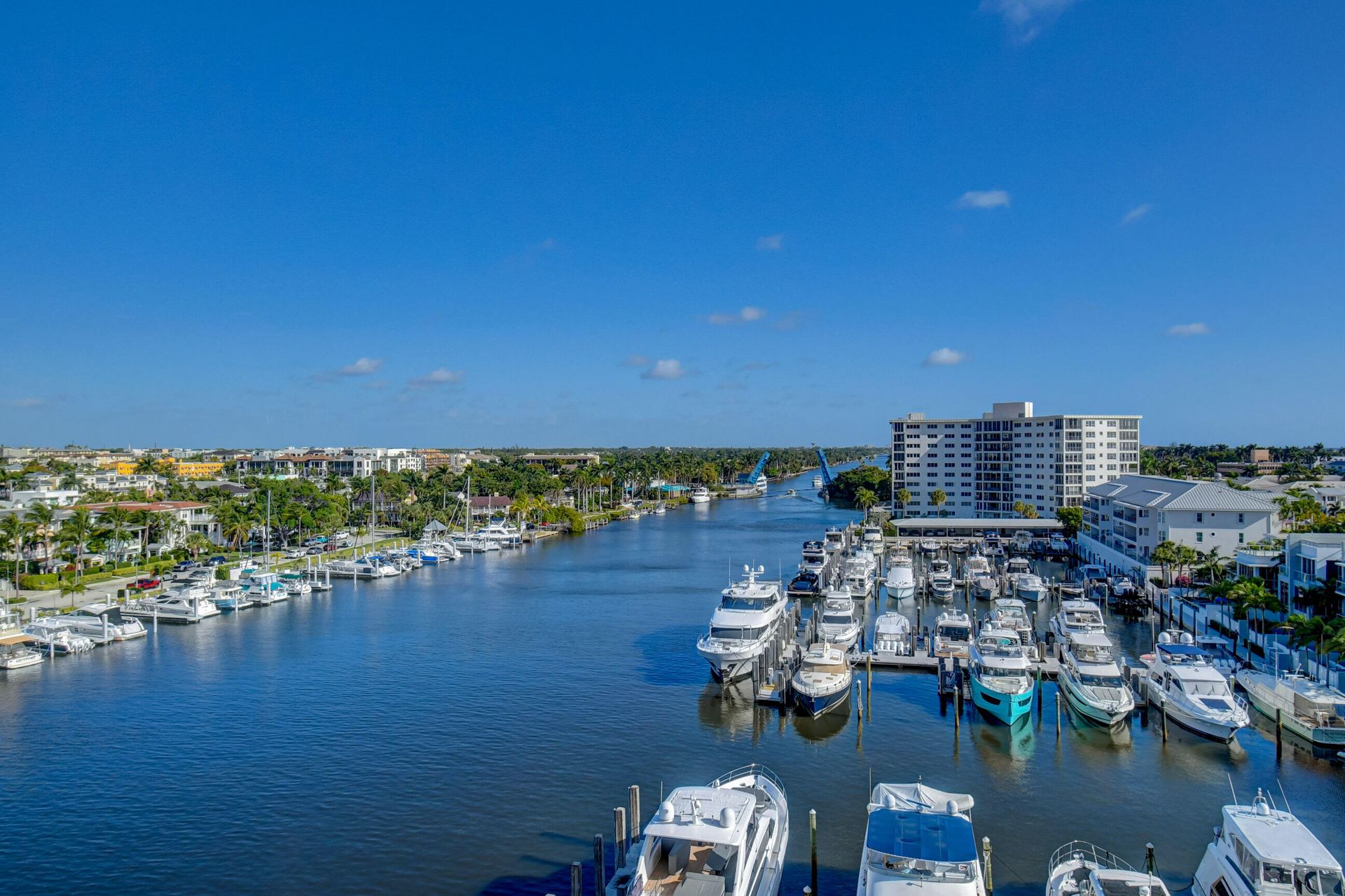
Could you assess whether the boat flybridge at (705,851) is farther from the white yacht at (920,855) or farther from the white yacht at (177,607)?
the white yacht at (177,607)

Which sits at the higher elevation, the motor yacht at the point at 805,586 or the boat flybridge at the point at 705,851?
the boat flybridge at the point at 705,851

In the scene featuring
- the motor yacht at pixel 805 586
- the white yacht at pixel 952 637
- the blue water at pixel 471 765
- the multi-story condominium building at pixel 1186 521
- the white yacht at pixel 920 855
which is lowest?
the blue water at pixel 471 765

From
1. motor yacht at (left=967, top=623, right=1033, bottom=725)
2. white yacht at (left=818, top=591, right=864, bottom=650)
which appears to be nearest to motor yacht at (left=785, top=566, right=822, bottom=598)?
white yacht at (left=818, top=591, right=864, bottom=650)

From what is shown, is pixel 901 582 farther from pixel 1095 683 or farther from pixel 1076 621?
pixel 1095 683

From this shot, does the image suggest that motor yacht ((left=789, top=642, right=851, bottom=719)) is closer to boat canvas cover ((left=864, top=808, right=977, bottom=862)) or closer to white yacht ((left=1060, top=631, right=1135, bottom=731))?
white yacht ((left=1060, top=631, right=1135, bottom=731))

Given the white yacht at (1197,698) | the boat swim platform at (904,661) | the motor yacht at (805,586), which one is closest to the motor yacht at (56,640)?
the boat swim platform at (904,661)
